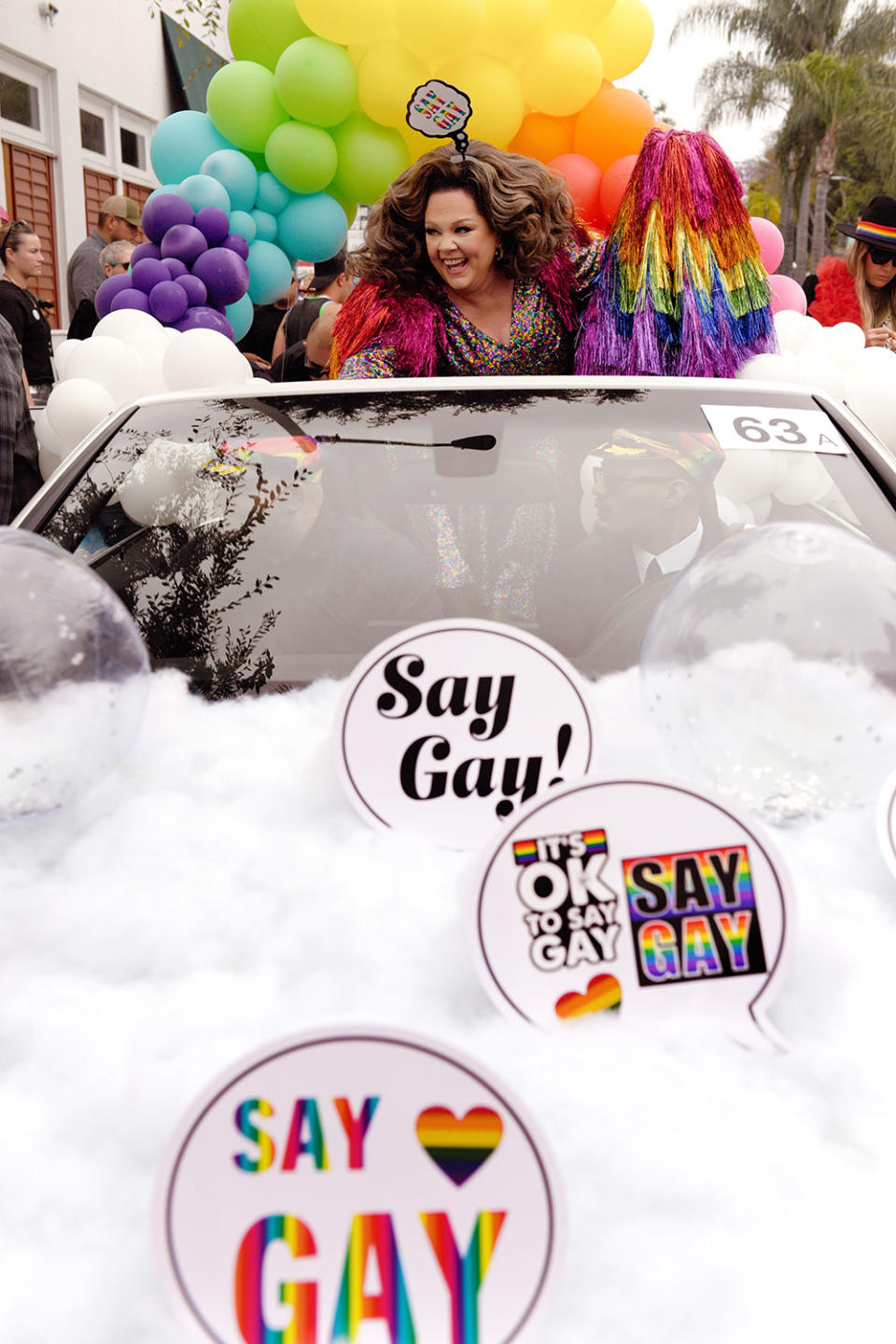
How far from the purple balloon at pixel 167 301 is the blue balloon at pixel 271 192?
2.22 feet

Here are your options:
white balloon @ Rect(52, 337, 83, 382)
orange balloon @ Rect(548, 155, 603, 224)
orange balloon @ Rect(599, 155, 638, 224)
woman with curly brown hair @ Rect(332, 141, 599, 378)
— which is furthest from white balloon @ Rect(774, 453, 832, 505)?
orange balloon @ Rect(548, 155, 603, 224)

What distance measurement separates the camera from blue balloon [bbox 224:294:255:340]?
453 centimetres

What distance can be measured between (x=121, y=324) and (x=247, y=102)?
149 cm

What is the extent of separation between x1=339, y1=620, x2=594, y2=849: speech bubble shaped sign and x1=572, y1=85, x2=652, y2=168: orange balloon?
3187 millimetres

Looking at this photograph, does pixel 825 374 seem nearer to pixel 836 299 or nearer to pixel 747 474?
pixel 747 474

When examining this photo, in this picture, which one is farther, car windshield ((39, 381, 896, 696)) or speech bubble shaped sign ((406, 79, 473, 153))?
speech bubble shaped sign ((406, 79, 473, 153))

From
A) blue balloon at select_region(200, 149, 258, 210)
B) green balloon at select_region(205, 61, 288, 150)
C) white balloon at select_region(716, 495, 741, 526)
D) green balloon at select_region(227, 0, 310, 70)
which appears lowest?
Answer: white balloon at select_region(716, 495, 741, 526)

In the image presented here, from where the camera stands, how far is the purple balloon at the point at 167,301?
3980mm

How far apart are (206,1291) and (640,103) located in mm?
4058

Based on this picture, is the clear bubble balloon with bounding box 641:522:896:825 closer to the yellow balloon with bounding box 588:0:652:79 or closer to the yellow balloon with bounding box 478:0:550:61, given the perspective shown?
the yellow balloon with bounding box 478:0:550:61

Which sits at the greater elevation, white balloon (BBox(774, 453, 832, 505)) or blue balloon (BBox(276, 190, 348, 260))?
blue balloon (BBox(276, 190, 348, 260))

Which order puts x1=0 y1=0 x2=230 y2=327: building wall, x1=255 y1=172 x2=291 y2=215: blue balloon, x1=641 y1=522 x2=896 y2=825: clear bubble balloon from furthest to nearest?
x1=0 y1=0 x2=230 y2=327: building wall, x1=255 y1=172 x2=291 y2=215: blue balloon, x1=641 y1=522 x2=896 y2=825: clear bubble balloon

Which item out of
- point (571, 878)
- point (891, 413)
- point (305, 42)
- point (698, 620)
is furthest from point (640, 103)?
point (571, 878)

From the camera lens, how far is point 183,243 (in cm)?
411
